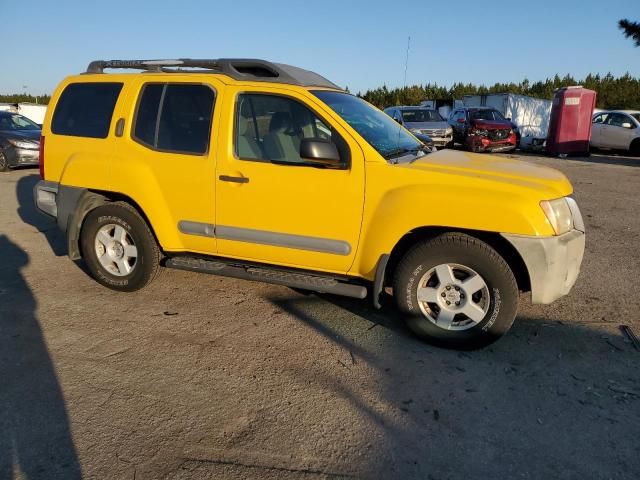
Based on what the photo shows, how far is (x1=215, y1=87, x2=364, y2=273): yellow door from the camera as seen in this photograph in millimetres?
3580

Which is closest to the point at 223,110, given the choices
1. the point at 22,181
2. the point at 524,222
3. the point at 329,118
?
the point at 329,118

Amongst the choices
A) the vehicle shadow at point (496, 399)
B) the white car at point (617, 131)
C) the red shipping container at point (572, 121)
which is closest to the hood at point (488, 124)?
the red shipping container at point (572, 121)

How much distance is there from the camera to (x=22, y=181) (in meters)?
11.5

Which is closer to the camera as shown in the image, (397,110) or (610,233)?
(610,233)

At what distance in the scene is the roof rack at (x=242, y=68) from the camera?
3.96m

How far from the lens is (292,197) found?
3.69 m

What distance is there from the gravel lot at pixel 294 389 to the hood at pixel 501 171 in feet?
3.83

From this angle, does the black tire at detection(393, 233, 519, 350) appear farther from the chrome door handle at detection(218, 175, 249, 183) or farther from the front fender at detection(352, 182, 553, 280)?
the chrome door handle at detection(218, 175, 249, 183)

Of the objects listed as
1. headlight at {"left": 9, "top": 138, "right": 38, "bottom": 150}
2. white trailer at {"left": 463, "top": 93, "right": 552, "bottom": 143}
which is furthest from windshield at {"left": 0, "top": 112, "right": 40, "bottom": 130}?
white trailer at {"left": 463, "top": 93, "right": 552, "bottom": 143}

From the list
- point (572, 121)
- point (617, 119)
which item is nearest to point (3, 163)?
point (572, 121)

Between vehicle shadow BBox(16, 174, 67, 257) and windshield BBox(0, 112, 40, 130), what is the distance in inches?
Result: 146

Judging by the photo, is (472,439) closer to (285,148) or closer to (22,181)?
(285,148)

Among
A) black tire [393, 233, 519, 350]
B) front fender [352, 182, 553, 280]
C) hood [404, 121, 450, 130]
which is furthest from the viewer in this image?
hood [404, 121, 450, 130]

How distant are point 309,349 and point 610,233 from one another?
17.4 feet
